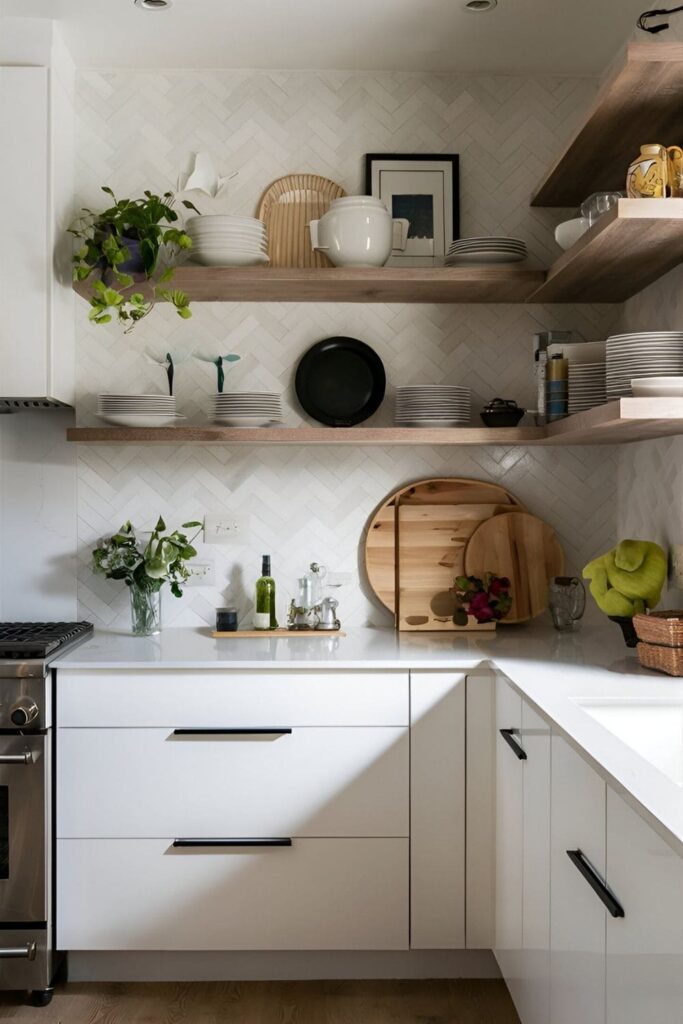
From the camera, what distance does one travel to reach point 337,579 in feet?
10.1

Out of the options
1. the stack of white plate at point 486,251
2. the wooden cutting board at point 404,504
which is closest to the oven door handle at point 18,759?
the wooden cutting board at point 404,504

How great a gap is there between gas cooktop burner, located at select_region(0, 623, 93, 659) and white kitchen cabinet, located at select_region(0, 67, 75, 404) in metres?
0.67

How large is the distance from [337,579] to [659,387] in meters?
1.35

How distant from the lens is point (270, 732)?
8.11 ft

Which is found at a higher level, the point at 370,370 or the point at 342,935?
the point at 370,370

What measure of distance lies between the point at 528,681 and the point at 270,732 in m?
0.69

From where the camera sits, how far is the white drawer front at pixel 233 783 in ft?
8.12

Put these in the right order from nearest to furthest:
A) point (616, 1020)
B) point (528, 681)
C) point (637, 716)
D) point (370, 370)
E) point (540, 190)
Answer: point (616, 1020) < point (637, 716) < point (528, 681) < point (540, 190) < point (370, 370)

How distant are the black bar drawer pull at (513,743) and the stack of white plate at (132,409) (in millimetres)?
1327

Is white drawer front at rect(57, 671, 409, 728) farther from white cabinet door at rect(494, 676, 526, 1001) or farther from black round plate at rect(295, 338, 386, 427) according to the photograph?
black round plate at rect(295, 338, 386, 427)

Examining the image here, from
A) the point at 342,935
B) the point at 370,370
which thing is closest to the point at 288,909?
the point at 342,935

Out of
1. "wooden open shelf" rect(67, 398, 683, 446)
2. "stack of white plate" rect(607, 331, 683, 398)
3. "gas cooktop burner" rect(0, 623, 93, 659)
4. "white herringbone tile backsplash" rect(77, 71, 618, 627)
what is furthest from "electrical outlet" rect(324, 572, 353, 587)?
"stack of white plate" rect(607, 331, 683, 398)

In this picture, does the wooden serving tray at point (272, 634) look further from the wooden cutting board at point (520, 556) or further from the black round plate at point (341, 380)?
the black round plate at point (341, 380)

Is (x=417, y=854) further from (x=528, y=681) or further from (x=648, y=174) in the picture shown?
(x=648, y=174)
